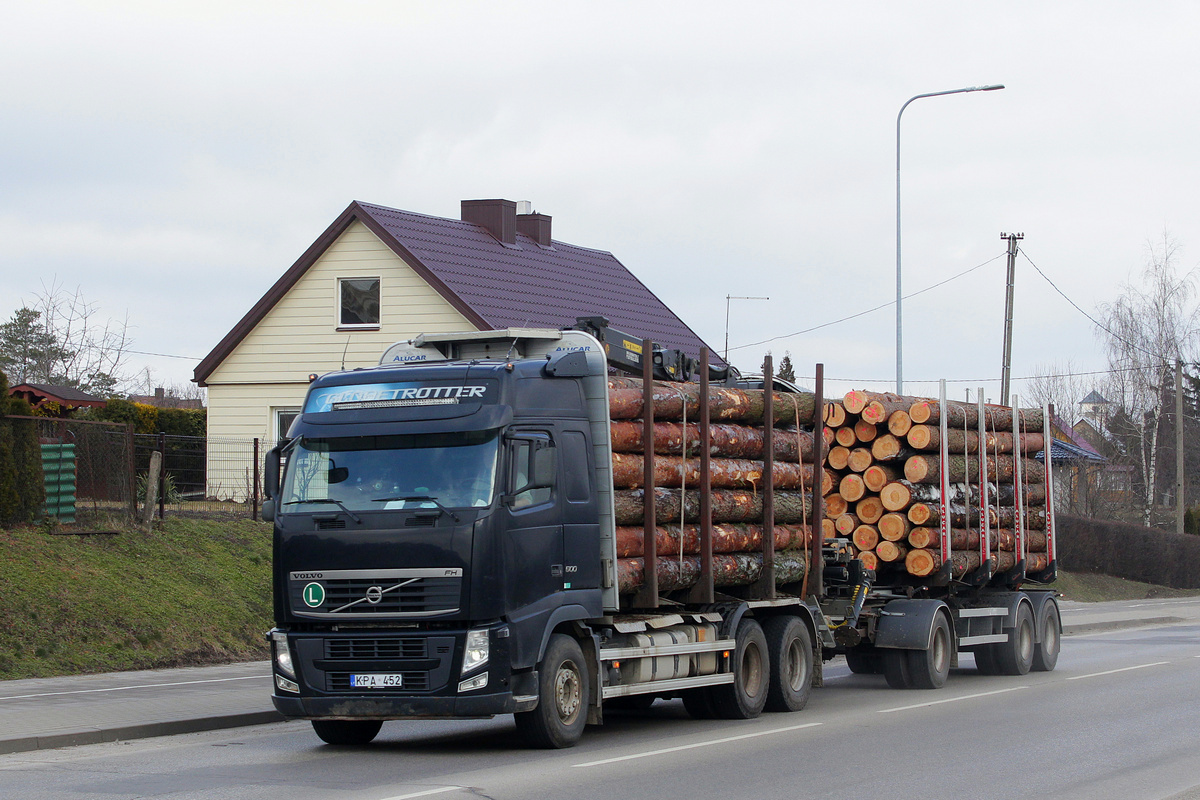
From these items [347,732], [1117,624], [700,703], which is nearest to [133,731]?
[347,732]

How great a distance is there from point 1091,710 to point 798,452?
12.9ft

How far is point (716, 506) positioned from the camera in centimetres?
1347

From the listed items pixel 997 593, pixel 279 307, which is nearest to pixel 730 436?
pixel 997 593

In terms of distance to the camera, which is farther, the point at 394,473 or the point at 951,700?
the point at 951,700

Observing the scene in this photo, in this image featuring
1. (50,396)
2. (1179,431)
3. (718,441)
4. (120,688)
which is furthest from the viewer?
(1179,431)

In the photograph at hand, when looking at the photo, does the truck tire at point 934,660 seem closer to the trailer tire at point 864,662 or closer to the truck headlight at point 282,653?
the trailer tire at point 864,662

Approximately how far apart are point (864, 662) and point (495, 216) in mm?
19652

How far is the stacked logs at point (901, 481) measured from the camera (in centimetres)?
1711

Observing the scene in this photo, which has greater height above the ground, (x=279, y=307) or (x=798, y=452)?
(x=279, y=307)

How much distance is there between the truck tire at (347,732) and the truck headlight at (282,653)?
3.31 ft

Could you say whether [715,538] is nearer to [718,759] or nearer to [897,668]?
[718,759]

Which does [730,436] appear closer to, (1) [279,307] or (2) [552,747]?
(2) [552,747]

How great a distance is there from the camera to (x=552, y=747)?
11.3 m

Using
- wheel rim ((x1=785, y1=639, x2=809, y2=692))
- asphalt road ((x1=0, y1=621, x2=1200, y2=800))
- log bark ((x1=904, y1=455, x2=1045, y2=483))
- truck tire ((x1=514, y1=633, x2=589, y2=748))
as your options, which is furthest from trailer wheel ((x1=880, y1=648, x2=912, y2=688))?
truck tire ((x1=514, y1=633, x2=589, y2=748))
